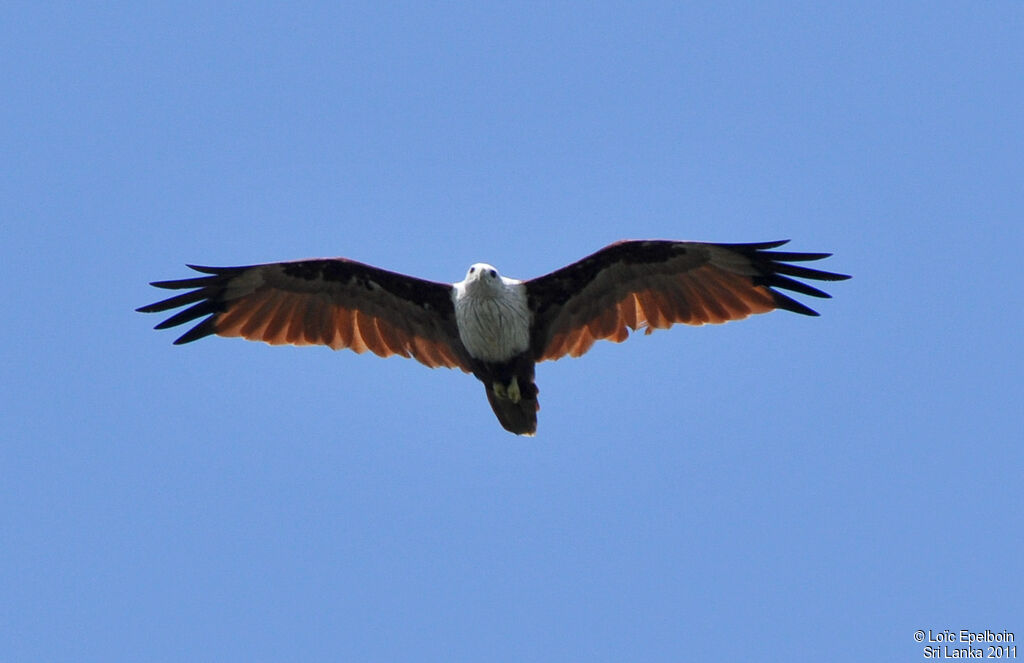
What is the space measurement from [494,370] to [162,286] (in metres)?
4.35

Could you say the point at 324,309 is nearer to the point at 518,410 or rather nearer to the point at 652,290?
the point at 518,410

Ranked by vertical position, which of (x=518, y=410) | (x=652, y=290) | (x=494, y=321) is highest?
(x=652, y=290)

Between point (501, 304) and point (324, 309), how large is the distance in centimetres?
269

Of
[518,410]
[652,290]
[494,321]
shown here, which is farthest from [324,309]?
[652,290]

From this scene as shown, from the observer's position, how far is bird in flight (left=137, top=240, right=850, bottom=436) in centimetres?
1459

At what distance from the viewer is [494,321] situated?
14.4 m

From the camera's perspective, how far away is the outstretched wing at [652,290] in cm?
1466

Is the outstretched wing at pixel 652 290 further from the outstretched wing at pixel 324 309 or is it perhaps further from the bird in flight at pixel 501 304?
the outstretched wing at pixel 324 309

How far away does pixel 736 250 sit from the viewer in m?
14.7

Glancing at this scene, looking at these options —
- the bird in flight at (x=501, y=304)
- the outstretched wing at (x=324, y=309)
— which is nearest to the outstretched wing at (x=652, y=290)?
the bird in flight at (x=501, y=304)

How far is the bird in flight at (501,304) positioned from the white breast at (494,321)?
0.01 meters

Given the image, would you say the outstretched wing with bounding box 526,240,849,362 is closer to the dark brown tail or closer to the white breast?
the white breast

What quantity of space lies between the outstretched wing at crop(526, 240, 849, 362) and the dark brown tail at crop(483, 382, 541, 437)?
22.6 inches

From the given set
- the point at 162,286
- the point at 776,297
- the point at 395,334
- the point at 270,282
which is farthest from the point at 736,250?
the point at 162,286
